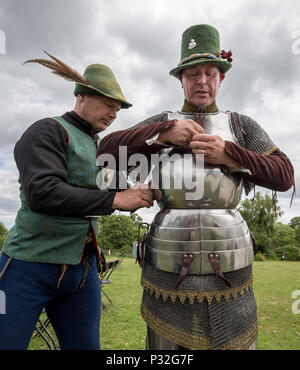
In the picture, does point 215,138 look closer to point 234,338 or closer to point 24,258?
point 234,338

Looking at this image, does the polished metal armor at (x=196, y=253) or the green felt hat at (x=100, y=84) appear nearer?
the polished metal armor at (x=196, y=253)

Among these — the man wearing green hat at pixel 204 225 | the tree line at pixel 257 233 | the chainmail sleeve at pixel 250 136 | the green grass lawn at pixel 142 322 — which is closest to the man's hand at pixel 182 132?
the man wearing green hat at pixel 204 225

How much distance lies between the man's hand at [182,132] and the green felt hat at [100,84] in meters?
0.41

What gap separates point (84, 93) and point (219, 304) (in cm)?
166

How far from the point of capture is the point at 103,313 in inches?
203

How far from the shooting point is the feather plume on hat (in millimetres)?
1610

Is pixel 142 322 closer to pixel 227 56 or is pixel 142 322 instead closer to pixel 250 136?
pixel 250 136

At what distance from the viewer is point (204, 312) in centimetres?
147

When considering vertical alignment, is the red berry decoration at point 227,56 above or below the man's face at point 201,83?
above

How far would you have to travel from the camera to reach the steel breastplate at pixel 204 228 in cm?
150

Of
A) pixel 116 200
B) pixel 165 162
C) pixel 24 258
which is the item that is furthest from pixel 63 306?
pixel 165 162

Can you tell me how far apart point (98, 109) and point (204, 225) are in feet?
3.54

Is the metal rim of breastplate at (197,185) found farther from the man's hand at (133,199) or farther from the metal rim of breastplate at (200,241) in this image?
the man's hand at (133,199)

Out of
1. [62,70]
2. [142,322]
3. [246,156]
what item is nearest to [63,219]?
[62,70]
